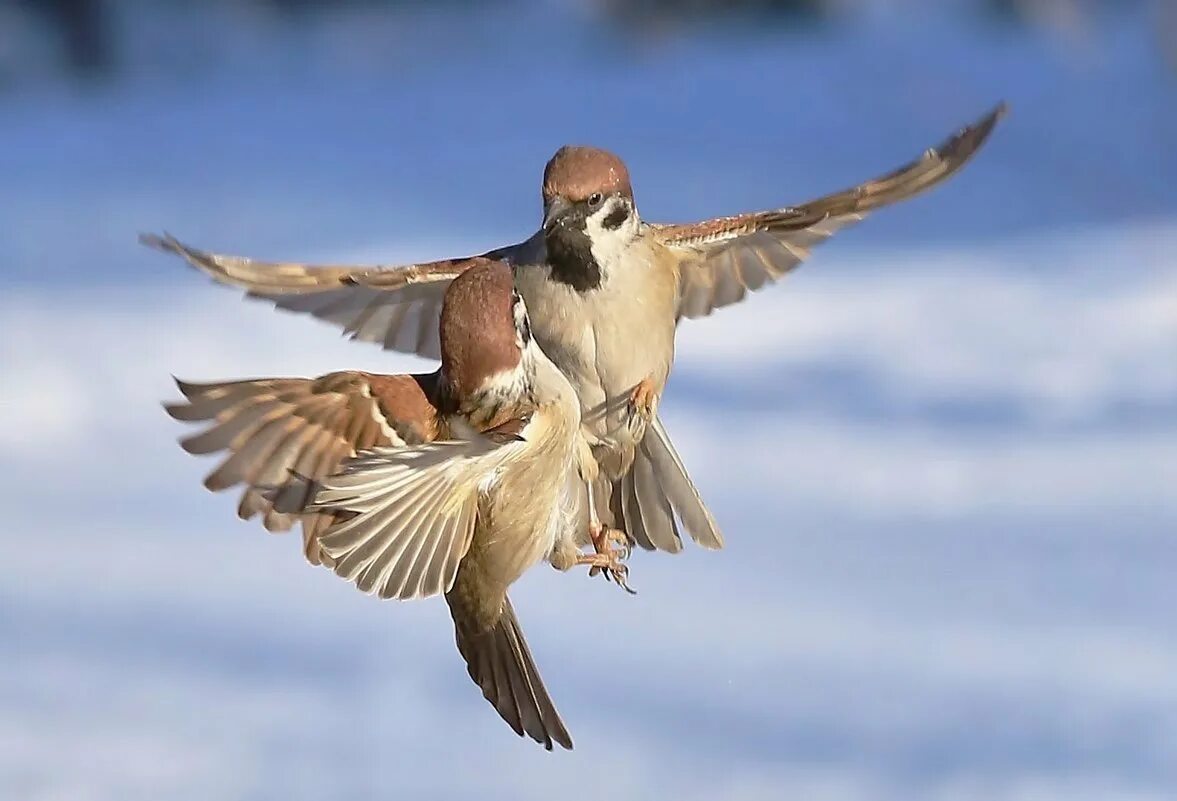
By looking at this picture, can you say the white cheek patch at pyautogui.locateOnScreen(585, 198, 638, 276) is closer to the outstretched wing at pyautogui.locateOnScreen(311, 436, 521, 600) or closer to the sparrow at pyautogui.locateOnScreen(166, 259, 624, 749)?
the sparrow at pyautogui.locateOnScreen(166, 259, 624, 749)

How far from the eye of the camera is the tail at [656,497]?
7.89ft

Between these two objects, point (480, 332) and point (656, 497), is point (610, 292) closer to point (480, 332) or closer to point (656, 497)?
point (656, 497)

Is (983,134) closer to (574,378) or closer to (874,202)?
(874,202)

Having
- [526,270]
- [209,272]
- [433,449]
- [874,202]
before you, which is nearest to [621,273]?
[526,270]

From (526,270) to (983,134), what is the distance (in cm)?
57

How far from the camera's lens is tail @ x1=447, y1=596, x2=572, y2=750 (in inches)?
81.2

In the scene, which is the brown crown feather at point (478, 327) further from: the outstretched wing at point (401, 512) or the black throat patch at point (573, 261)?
the black throat patch at point (573, 261)

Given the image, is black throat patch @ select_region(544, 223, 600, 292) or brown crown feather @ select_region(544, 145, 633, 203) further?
black throat patch @ select_region(544, 223, 600, 292)

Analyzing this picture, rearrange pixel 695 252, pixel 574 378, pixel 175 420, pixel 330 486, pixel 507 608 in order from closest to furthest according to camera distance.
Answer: pixel 330 486 → pixel 175 420 → pixel 507 608 → pixel 574 378 → pixel 695 252

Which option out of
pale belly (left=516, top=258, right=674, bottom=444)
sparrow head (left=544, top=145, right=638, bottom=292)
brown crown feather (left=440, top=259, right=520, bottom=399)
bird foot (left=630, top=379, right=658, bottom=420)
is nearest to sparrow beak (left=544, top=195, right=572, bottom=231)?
sparrow head (left=544, top=145, right=638, bottom=292)

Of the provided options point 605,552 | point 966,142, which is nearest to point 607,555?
point 605,552

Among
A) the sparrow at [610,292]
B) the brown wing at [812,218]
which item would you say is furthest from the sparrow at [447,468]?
the brown wing at [812,218]

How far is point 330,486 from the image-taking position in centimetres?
176

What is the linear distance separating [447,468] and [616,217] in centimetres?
52
